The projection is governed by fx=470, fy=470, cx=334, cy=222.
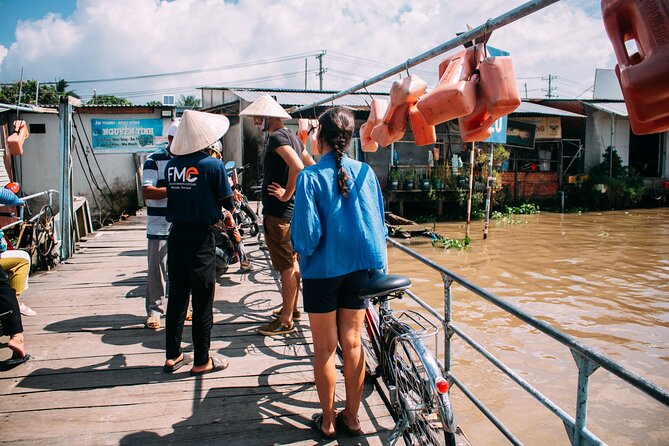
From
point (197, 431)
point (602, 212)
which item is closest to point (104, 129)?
point (197, 431)

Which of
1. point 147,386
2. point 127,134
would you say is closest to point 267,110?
point 147,386

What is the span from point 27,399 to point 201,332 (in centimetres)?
116

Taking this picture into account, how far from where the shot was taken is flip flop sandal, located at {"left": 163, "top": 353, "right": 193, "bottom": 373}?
3.44 m

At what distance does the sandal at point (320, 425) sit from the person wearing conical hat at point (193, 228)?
106 cm

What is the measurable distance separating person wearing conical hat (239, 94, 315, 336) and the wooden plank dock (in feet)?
0.87

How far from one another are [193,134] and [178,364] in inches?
66.6

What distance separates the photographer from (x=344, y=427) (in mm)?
2758

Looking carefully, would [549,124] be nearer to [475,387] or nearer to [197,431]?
[475,387]

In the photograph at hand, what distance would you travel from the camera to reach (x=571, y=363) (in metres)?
5.78

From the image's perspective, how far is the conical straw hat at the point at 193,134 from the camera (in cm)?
334

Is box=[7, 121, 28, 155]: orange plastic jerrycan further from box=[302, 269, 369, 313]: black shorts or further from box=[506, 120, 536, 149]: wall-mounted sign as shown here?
box=[506, 120, 536, 149]: wall-mounted sign

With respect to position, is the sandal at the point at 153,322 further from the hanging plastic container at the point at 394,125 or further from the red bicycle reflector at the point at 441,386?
the red bicycle reflector at the point at 441,386

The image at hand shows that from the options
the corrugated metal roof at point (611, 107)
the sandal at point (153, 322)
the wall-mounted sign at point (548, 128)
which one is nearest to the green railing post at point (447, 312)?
the sandal at point (153, 322)

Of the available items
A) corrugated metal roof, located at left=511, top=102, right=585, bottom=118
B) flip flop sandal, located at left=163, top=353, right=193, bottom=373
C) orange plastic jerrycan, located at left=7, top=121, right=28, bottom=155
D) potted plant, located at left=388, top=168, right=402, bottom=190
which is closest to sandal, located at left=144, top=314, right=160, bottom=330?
flip flop sandal, located at left=163, top=353, right=193, bottom=373
